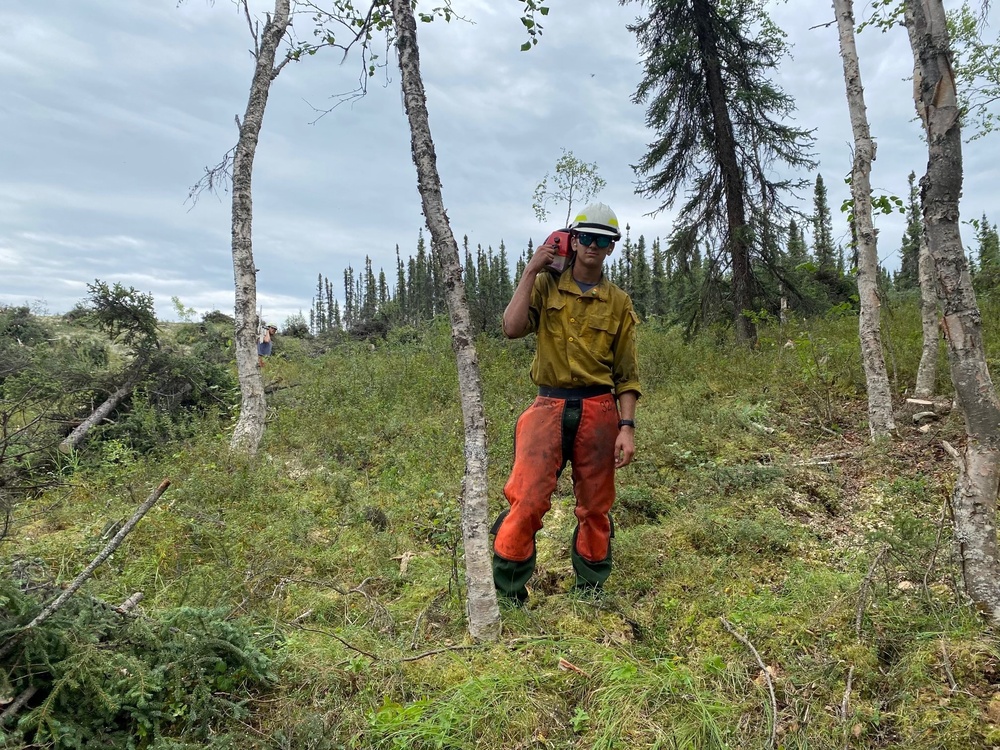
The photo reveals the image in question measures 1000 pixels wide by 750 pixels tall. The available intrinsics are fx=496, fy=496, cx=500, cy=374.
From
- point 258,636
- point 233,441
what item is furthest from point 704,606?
point 233,441

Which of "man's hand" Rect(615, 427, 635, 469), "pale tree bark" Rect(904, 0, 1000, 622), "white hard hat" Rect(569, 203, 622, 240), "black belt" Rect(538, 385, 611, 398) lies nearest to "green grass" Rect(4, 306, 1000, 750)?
"pale tree bark" Rect(904, 0, 1000, 622)

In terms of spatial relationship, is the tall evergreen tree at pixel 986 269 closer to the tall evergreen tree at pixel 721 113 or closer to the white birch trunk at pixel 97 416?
the tall evergreen tree at pixel 721 113

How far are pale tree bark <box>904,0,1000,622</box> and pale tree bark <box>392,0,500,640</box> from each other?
234 centimetres

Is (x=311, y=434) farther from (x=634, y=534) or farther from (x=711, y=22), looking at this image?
(x=711, y=22)

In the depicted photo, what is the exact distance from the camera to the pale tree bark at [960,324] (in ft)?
7.74

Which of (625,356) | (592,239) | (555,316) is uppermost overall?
(592,239)

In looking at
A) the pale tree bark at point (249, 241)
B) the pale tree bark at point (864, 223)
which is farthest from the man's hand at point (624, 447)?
the pale tree bark at point (249, 241)

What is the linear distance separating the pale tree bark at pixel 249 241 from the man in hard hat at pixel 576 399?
192 inches

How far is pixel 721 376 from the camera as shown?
312 inches

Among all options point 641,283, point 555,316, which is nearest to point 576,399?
point 555,316

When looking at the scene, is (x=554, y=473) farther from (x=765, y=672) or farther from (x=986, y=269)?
(x=986, y=269)

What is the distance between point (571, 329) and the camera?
3094 millimetres

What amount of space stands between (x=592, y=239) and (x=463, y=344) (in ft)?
3.40

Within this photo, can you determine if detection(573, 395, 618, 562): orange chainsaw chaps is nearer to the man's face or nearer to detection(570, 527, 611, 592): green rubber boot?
detection(570, 527, 611, 592): green rubber boot
